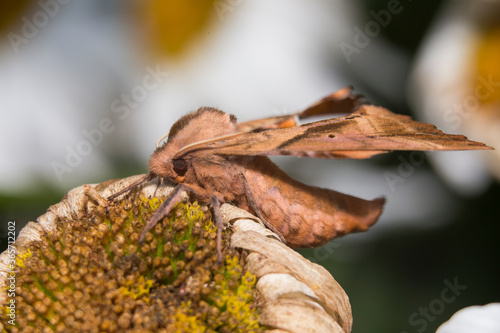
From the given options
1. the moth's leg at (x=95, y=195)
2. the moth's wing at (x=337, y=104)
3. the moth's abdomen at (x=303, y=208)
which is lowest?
the moth's abdomen at (x=303, y=208)

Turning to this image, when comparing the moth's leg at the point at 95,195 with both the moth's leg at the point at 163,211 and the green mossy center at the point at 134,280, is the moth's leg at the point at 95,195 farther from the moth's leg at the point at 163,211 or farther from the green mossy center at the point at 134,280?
the moth's leg at the point at 163,211

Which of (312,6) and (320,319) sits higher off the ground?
(312,6)

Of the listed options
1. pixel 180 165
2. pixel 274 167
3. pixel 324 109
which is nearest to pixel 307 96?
pixel 324 109

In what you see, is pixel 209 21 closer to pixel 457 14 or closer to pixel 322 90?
pixel 322 90

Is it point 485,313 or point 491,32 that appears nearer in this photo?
point 485,313

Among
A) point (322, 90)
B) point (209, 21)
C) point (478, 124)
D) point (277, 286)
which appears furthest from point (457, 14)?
point (277, 286)

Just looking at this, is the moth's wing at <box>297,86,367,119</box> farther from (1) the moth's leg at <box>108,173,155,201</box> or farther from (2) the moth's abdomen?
(1) the moth's leg at <box>108,173,155,201</box>

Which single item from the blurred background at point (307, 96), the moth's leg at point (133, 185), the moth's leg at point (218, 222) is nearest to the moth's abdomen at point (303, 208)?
the moth's leg at point (218, 222)
